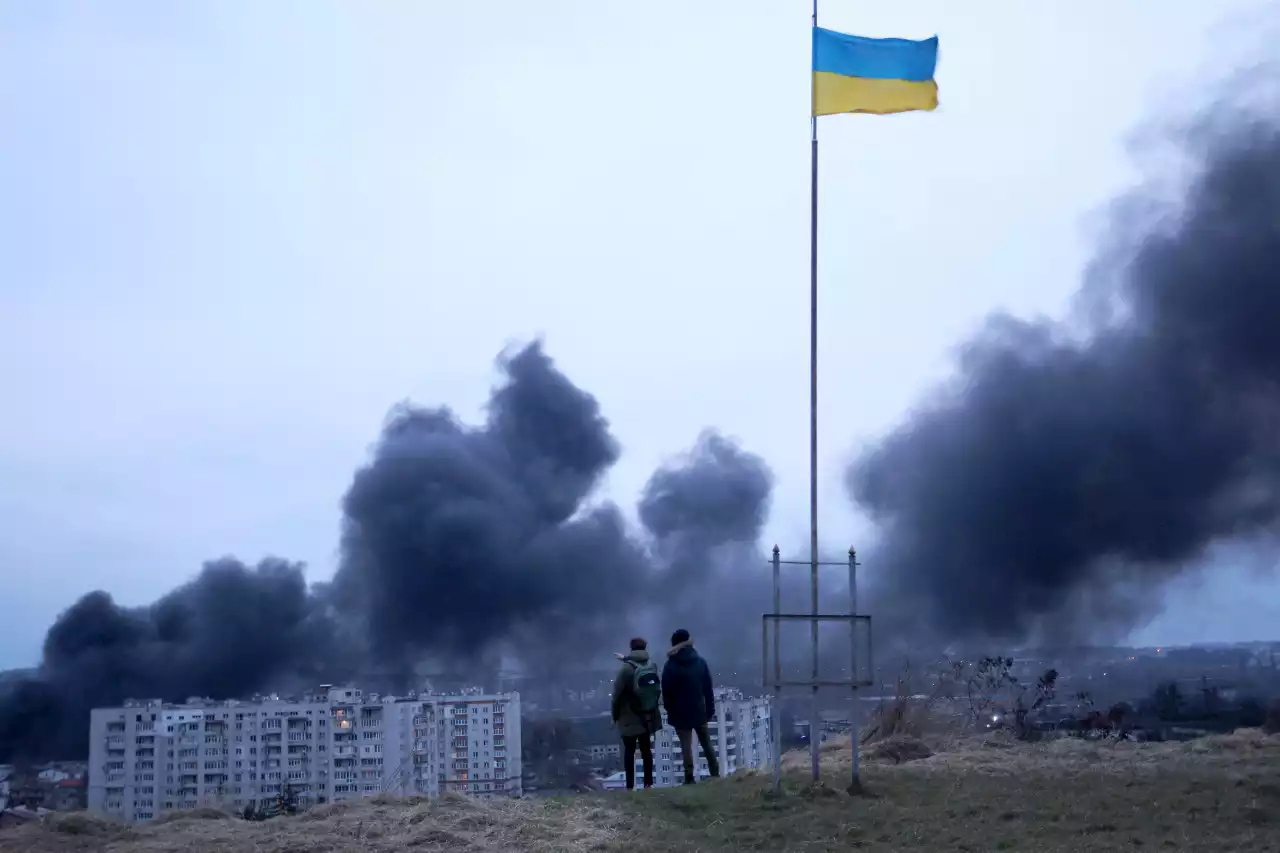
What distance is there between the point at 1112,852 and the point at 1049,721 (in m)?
7.35

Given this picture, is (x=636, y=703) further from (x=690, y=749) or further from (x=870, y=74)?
(x=870, y=74)

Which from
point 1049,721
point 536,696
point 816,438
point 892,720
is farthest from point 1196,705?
point 536,696

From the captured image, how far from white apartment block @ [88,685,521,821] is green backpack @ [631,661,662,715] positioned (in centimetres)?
804

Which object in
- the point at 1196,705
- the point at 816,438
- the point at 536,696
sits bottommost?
the point at 536,696

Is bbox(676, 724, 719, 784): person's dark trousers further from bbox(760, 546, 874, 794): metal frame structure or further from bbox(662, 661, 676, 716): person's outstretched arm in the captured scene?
bbox(760, 546, 874, 794): metal frame structure

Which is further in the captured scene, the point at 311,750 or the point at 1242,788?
the point at 311,750

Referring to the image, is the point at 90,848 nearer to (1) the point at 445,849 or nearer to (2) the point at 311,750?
(1) the point at 445,849

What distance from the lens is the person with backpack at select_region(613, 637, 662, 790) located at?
35.8ft

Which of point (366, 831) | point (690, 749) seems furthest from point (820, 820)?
point (366, 831)

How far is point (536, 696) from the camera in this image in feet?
124

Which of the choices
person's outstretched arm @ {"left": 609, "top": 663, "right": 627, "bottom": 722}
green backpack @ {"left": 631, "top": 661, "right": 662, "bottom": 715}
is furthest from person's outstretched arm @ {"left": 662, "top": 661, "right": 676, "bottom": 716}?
person's outstretched arm @ {"left": 609, "top": 663, "right": 627, "bottom": 722}

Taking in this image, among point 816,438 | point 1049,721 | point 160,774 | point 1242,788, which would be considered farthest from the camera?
point 160,774

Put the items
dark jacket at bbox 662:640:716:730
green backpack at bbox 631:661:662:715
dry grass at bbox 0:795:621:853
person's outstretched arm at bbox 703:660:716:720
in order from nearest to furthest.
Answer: dry grass at bbox 0:795:621:853, green backpack at bbox 631:661:662:715, dark jacket at bbox 662:640:716:730, person's outstretched arm at bbox 703:660:716:720

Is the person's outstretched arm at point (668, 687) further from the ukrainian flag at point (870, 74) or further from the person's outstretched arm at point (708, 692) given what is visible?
the ukrainian flag at point (870, 74)
